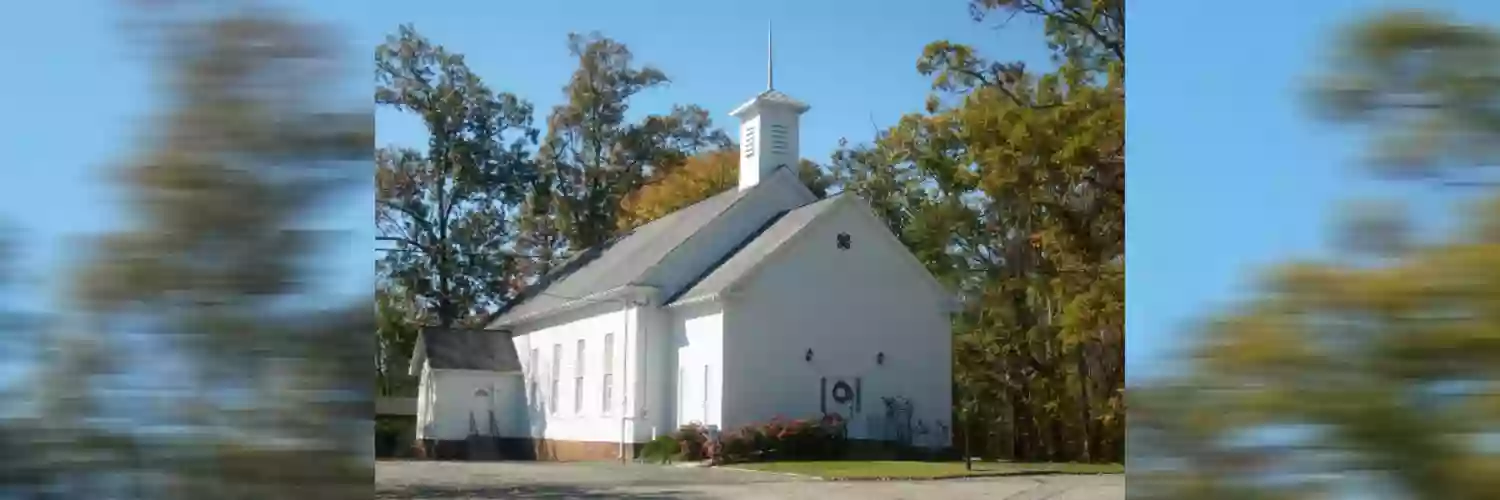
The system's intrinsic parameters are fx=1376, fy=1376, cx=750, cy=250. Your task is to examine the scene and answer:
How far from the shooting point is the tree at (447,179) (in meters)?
2.95

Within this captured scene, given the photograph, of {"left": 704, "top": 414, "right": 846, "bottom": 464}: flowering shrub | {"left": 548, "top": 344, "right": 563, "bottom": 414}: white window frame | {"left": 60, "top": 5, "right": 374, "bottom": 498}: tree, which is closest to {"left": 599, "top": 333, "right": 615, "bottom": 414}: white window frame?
{"left": 548, "top": 344, "right": 563, "bottom": 414}: white window frame

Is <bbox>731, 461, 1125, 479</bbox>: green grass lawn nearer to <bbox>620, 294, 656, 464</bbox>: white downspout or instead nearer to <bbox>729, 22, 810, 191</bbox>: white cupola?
<bbox>620, 294, 656, 464</bbox>: white downspout

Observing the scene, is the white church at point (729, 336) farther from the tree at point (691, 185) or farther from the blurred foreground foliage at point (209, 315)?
the blurred foreground foliage at point (209, 315)

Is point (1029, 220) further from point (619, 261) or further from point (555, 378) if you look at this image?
point (555, 378)

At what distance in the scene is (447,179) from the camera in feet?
11.2

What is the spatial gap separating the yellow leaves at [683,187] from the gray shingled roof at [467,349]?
0.83m

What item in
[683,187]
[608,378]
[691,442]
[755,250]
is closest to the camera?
[691,442]

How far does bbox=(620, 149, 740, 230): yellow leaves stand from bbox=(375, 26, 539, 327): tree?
1698 mm

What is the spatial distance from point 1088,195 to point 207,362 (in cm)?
531

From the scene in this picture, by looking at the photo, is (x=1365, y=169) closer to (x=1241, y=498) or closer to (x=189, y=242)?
(x=1241, y=498)

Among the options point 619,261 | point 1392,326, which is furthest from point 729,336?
point 1392,326

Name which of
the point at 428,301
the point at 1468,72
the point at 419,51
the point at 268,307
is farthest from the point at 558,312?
the point at 1468,72

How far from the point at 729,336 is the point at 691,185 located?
827 millimetres

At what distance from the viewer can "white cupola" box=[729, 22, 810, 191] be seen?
15.1ft
